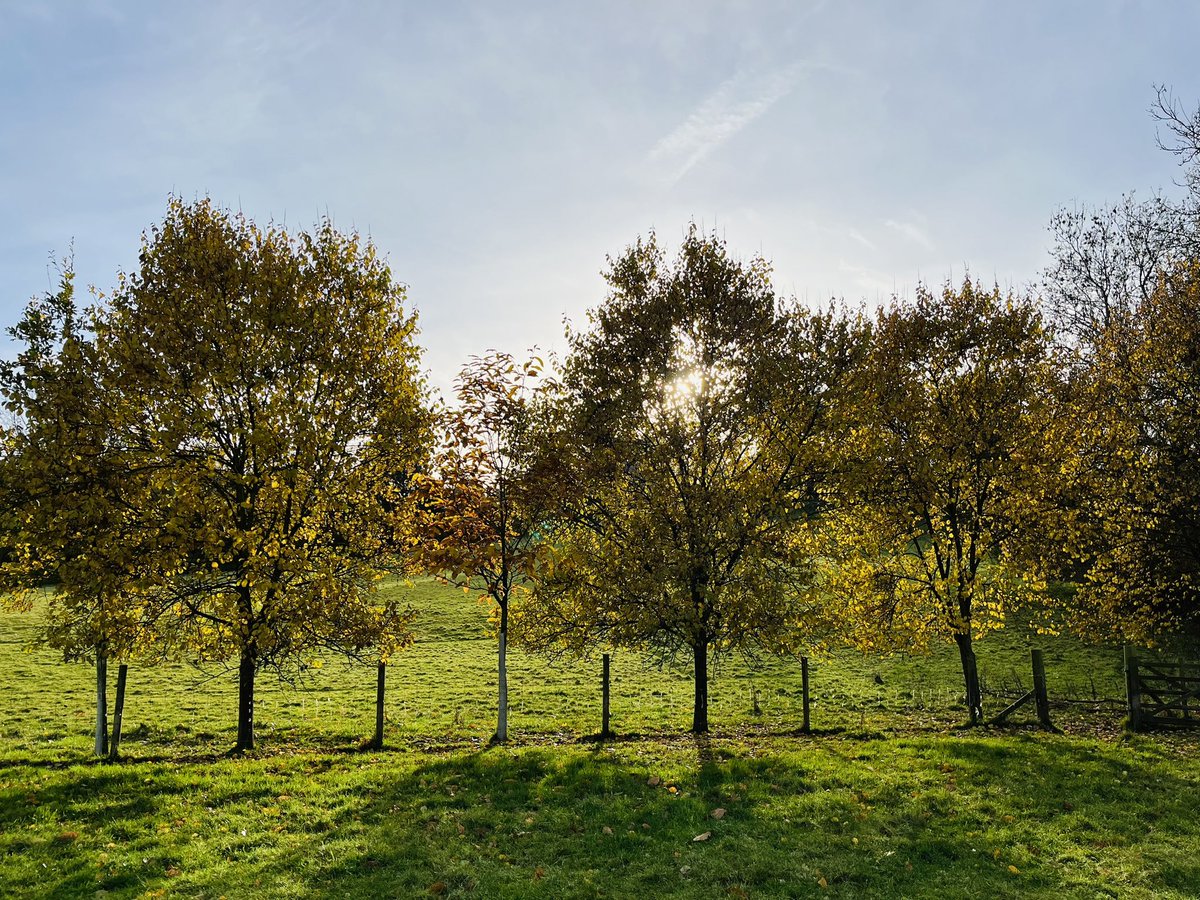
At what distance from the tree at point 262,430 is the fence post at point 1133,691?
20140mm

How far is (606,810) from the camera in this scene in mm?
12336

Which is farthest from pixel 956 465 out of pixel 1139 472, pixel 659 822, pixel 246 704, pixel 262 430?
pixel 246 704

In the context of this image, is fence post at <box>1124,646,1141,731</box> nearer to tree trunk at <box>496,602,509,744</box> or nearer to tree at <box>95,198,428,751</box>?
tree trunk at <box>496,602,509,744</box>

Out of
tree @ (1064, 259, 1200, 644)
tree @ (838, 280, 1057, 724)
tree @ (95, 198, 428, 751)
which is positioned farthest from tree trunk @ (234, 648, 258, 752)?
tree @ (1064, 259, 1200, 644)

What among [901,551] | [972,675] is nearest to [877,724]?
[972,675]

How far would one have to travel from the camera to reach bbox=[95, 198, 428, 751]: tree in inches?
602

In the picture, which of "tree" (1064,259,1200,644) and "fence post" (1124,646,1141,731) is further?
"tree" (1064,259,1200,644)

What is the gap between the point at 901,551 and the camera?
2402 cm

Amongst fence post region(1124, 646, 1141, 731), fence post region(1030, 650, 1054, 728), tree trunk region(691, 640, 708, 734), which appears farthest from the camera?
fence post region(1030, 650, 1054, 728)

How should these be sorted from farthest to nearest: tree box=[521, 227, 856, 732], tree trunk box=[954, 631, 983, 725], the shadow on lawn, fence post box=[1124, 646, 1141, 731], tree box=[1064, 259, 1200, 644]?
tree trunk box=[954, 631, 983, 725]
tree box=[1064, 259, 1200, 644]
fence post box=[1124, 646, 1141, 731]
tree box=[521, 227, 856, 732]
the shadow on lawn

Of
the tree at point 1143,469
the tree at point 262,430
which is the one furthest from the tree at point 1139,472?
the tree at point 262,430

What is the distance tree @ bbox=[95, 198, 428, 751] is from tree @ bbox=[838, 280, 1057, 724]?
1434cm

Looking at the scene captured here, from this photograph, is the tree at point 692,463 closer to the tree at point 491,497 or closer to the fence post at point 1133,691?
the tree at point 491,497

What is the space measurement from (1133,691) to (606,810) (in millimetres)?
16324
